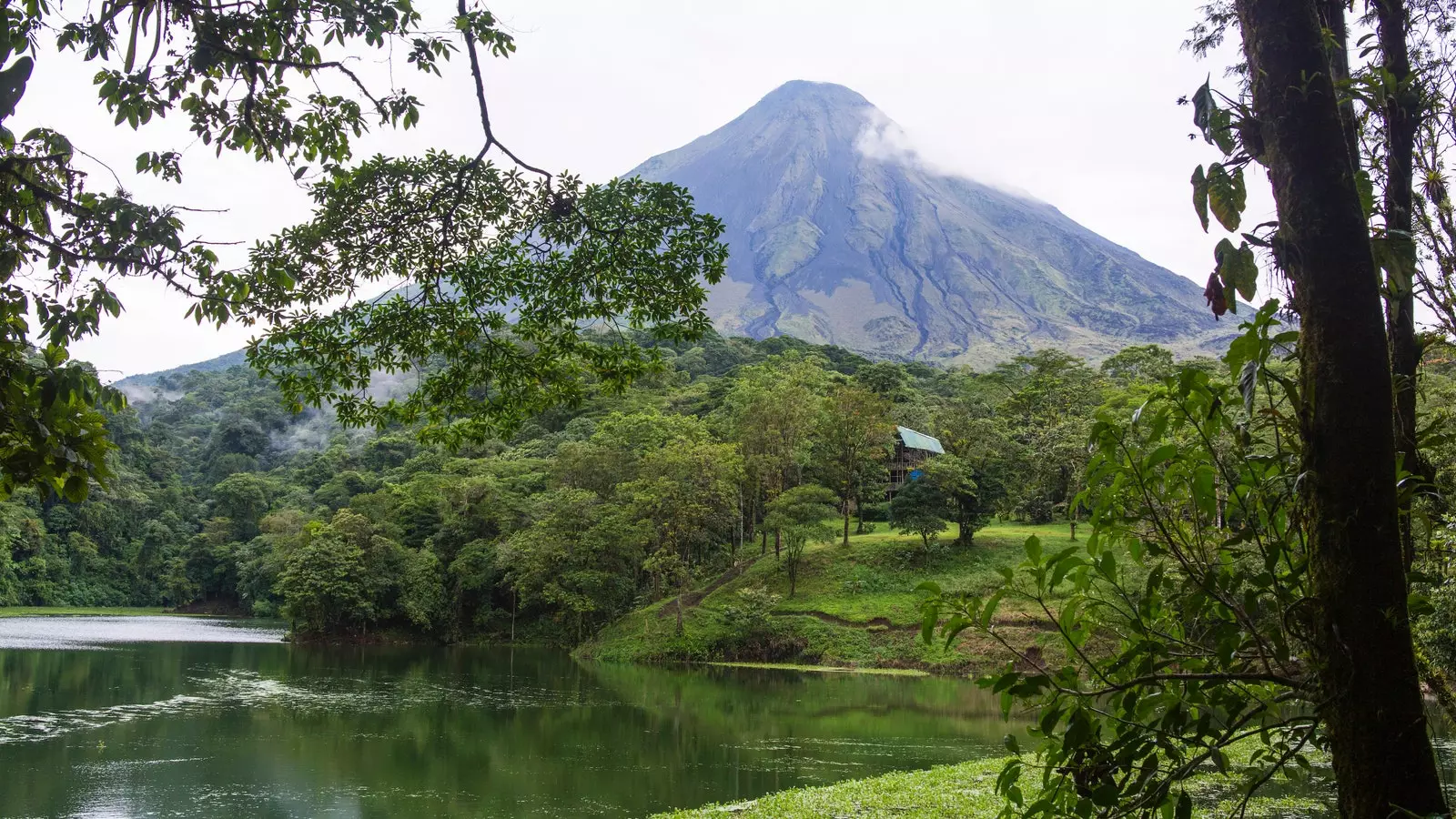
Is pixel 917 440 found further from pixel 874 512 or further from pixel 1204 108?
pixel 1204 108

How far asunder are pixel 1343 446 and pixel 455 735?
1435 centimetres

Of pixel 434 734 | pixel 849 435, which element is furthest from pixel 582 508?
pixel 434 734

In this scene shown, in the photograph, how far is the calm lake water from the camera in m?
10.0

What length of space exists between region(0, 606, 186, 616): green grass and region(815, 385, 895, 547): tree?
33.4 metres

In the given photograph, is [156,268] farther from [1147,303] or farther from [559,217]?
[1147,303]

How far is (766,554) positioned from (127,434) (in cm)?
4057

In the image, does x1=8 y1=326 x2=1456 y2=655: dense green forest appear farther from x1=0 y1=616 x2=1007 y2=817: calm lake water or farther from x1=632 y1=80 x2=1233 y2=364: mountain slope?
x1=632 y1=80 x2=1233 y2=364: mountain slope

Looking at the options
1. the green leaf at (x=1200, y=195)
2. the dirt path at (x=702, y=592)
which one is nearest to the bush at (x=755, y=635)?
the dirt path at (x=702, y=592)

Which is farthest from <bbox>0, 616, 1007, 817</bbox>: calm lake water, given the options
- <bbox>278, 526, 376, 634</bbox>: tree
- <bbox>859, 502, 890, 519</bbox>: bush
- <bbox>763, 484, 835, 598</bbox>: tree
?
<bbox>859, 502, 890, 519</bbox>: bush

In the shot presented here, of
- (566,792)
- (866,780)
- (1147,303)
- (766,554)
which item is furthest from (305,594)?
(1147,303)

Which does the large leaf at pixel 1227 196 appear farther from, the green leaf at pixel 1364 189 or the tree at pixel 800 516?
the tree at pixel 800 516

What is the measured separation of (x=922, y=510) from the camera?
94.7 feet

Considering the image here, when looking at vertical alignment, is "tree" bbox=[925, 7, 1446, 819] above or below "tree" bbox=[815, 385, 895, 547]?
below

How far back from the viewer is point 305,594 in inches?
1202
